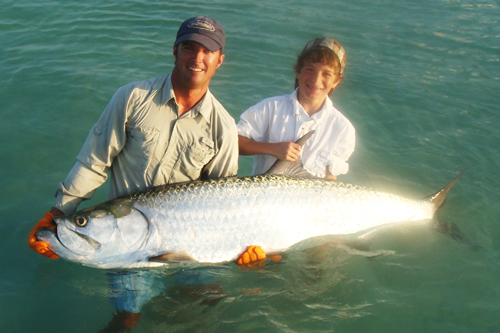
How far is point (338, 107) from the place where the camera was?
6.81 meters

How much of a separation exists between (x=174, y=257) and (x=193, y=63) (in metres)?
1.44

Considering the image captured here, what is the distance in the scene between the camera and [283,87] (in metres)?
7.14

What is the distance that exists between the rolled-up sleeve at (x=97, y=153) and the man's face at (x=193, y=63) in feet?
1.35

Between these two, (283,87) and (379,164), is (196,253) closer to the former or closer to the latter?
(379,164)

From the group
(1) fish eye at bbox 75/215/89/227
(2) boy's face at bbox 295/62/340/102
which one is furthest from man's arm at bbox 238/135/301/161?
(1) fish eye at bbox 75/215/89/227

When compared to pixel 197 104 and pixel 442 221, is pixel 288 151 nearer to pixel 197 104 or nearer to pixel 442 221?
pixel 197 104

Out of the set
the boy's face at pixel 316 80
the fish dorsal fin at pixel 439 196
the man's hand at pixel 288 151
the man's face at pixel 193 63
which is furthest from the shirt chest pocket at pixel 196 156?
the fish dorsal fin at pixel 439 196

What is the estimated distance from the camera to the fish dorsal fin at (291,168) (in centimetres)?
350

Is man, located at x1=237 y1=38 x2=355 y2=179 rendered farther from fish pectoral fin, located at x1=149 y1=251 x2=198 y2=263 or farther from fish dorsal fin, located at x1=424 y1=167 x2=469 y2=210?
fish pectoral fin, located at x1=149 y1=251 x2=198 y2=263

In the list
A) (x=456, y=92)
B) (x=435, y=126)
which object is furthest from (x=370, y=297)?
(x=456, y=92)

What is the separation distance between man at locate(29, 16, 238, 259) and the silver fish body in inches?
7.0

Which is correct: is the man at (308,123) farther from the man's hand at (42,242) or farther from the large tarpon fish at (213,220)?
the man's hand at (42,242)

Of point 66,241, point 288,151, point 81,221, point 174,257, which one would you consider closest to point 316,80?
point 288,151

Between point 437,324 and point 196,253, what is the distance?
7.25ft
